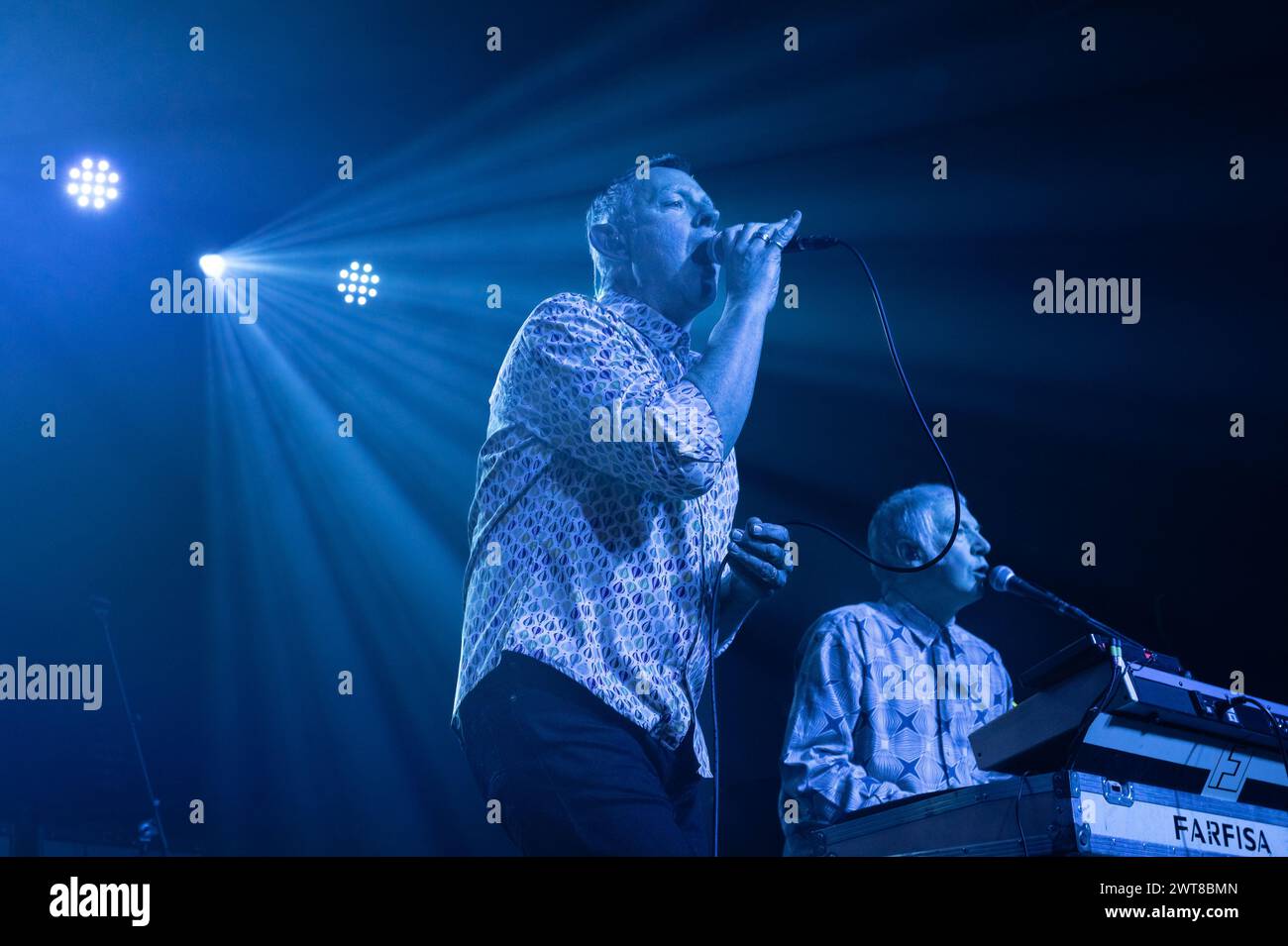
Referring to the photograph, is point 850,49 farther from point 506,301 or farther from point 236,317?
point 236,317

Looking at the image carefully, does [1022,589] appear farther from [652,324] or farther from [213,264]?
[213,264]

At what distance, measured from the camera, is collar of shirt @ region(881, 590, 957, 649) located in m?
3.31

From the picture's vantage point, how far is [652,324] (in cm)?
208

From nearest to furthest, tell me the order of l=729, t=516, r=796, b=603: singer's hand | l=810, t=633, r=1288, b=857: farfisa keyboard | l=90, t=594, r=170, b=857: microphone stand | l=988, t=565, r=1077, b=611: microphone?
l=810, t=633, r=1288, b=857: farfisa keyboard → l=729, t=516, r=796, b=603: singer's hand → l=988, t=565, r=1077, b=611: microphone → l=90, t=594, r=170, b=857: microphone stand

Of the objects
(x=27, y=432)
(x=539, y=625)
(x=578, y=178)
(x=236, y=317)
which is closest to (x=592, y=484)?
(x=539, y=625)

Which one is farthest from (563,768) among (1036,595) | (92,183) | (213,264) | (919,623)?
(92,183)

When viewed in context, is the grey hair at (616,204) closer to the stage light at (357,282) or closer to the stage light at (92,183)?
the stage light at (357,282)

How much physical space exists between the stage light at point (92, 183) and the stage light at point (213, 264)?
0.33 meters

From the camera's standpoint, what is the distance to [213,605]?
3.92 metres

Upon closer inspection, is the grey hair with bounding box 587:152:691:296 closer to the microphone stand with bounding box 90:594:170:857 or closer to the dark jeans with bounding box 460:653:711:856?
the dark jeans with bounding box 460:653:711:856

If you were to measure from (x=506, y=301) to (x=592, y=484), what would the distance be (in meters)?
2.09

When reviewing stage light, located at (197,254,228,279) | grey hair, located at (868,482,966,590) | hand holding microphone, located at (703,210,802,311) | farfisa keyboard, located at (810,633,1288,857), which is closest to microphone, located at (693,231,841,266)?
hand holding microphone, located at (703,210,802,311)

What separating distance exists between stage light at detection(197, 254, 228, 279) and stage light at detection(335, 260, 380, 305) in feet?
1.37

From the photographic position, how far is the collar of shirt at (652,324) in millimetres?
2064
